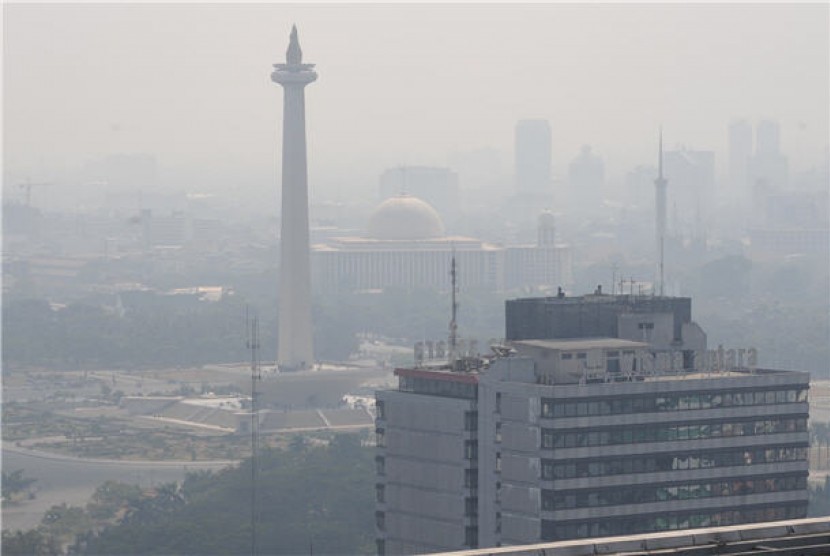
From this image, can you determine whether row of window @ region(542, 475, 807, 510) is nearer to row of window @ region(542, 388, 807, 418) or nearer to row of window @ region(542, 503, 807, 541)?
row of window @ region(542, 503, 807, 541)

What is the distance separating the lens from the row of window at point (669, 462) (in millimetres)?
63719

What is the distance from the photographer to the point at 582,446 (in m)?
63.9

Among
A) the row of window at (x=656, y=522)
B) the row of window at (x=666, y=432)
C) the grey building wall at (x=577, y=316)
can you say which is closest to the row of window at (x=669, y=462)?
the row of window at (x=666, y=432)

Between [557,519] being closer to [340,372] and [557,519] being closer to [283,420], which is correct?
[283,420]

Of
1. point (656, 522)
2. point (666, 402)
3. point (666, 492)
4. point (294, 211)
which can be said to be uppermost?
point (294, 211)

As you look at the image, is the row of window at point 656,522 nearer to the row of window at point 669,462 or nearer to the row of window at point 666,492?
the row of window at point 666,492

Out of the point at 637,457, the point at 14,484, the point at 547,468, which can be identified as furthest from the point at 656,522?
the point at 14,484

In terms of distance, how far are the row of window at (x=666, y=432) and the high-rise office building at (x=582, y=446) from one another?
3 cm

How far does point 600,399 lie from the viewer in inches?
2530

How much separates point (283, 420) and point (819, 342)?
63386 mm

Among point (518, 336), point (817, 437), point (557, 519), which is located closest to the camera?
point (557, 519)

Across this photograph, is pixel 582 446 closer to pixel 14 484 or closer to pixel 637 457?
pixel 637 457

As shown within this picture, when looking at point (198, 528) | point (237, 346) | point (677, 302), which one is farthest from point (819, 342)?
point (677, 302)

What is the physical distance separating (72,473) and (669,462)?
207 ft
